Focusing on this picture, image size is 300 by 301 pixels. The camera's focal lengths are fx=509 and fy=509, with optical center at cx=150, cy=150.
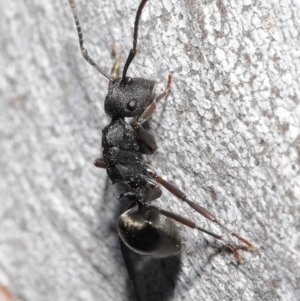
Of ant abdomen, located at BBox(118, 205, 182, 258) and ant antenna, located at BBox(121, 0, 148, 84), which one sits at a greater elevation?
ant antenna, located at BBox(121, 0, 148, 84)

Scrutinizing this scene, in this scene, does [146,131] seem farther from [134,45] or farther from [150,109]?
[134,45]

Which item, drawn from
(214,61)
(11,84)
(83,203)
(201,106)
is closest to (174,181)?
(201,106)

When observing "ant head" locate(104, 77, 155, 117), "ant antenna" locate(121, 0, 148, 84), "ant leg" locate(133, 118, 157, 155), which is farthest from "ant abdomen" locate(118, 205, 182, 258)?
"ant antenna" locate(121, 0, 148, 84)

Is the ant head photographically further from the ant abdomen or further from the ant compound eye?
the ant abdomen

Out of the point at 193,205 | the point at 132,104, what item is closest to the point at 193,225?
the point at 193,205

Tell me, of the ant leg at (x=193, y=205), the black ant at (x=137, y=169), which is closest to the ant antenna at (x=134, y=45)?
the black ant at (x=137, y=169)

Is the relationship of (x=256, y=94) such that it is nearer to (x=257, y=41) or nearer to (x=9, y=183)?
(x=257, y=41)

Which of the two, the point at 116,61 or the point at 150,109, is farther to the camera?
the point at 116,61

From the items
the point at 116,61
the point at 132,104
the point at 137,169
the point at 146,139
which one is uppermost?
the point at 116,61
